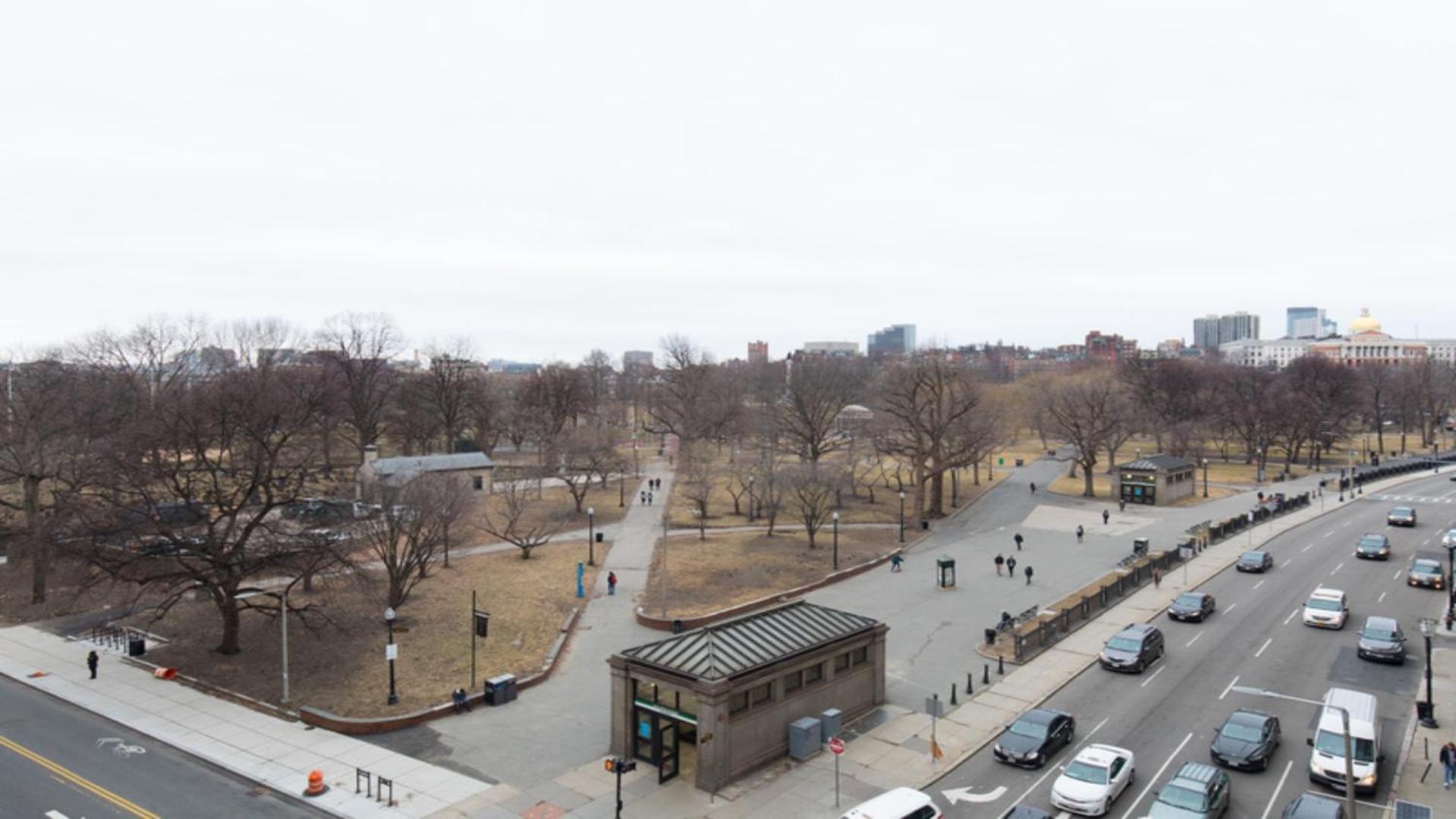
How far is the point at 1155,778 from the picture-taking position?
72.1 ft

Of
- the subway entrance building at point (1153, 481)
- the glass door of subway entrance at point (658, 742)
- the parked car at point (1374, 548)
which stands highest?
the subway entrance building at point (1153, 481)

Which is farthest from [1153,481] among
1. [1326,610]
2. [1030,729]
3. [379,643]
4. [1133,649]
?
[379,643]

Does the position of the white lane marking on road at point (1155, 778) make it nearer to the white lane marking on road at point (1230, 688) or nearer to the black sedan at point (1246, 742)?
the black sedan at point (1246, 742)

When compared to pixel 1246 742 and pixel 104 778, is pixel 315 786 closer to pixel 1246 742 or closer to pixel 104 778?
pixel 104 778

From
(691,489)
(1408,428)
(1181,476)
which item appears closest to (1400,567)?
(1181,476)

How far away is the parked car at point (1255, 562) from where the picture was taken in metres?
44.9

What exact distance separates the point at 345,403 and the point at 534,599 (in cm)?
5170

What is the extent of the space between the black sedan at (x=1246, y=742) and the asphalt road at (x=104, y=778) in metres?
22.7

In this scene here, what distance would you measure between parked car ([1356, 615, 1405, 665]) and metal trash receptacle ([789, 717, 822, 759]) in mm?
21072

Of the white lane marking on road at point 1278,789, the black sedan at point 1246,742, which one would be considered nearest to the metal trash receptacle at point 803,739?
the black sedan at point 1246,742

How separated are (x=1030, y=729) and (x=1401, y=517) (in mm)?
50253

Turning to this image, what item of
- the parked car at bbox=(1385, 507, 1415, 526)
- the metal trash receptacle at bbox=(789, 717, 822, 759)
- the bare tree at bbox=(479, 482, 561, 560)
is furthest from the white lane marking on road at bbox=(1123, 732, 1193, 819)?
the parked car at bbox=(1385, 507, 1415, 526)

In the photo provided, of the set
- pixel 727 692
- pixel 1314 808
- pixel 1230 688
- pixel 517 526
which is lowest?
pixel 1230 688

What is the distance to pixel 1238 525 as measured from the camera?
56.9 meters
